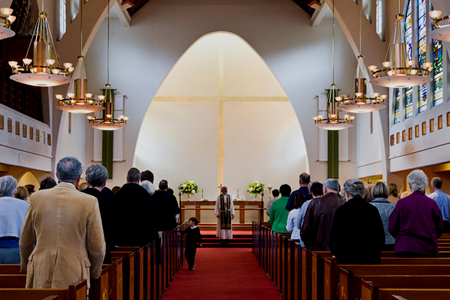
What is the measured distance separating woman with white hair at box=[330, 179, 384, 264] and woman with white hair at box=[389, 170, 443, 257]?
0.83 m

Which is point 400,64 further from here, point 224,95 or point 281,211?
point 224,95

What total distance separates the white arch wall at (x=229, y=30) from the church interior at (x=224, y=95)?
39mm

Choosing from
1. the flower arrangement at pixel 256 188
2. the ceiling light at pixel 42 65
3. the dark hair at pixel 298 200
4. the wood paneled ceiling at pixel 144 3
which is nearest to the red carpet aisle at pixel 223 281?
the dark hair at pixel 298 200

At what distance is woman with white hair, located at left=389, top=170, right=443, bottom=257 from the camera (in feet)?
16.9

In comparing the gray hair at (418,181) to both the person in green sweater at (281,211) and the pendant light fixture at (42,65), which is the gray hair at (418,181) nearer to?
the person in green sweater at (281,211)

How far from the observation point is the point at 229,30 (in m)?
18.6

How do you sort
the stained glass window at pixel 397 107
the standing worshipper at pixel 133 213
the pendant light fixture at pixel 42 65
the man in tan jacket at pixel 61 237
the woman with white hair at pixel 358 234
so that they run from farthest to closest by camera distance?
the stained glass window at pixel 397 107 → the pendant light fixture at pixel 42 65 → the standing worshipper at pixel 133 213 → the woman with white hair at pixel 358 234 → the man in tan jacket at pixel 61 237

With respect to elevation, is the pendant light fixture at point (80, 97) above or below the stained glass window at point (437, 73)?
below

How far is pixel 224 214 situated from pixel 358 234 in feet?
33.5

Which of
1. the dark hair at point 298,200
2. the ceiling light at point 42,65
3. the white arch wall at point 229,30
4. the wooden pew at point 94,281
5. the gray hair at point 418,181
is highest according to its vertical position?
the white arch wall at point 229,30

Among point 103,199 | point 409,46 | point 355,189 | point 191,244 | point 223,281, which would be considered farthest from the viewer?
point 409,46

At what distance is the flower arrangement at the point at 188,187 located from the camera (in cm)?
1897

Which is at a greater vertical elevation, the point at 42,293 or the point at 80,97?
the point at 80,97

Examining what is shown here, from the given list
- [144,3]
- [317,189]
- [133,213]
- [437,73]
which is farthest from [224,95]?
[133,213]
